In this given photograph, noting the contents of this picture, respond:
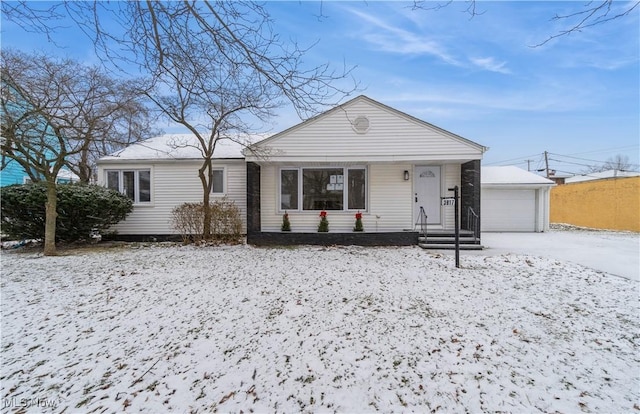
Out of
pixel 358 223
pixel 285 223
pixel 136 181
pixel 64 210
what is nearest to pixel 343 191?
pixel 358 223

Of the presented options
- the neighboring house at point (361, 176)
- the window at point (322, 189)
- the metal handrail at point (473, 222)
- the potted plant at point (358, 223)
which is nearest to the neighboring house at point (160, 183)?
the neighboring house at point (361, 176)

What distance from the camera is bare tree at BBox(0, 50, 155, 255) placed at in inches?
272

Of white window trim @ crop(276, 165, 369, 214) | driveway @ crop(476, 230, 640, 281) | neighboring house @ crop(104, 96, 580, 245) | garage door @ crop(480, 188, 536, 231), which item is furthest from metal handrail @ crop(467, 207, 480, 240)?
garage door @ crop(480, 188, 536, 231)

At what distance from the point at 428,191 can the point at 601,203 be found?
12.2 metres

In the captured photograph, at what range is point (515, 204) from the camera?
1309 cm

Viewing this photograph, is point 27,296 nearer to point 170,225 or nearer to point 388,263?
point 170,225

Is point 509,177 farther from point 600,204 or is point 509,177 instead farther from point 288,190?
point 288,190

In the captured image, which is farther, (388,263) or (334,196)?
(334,196)

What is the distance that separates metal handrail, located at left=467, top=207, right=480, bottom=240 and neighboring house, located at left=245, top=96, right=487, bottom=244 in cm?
19

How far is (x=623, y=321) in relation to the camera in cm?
359

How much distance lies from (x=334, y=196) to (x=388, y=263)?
3995 mm

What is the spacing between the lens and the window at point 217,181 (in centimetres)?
1026

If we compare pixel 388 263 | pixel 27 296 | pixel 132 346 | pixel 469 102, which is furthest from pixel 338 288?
pixel 469 102

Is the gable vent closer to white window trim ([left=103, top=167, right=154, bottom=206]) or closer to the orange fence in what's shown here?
white window trim ([left=103, top=167, right=154, bottom=206])
